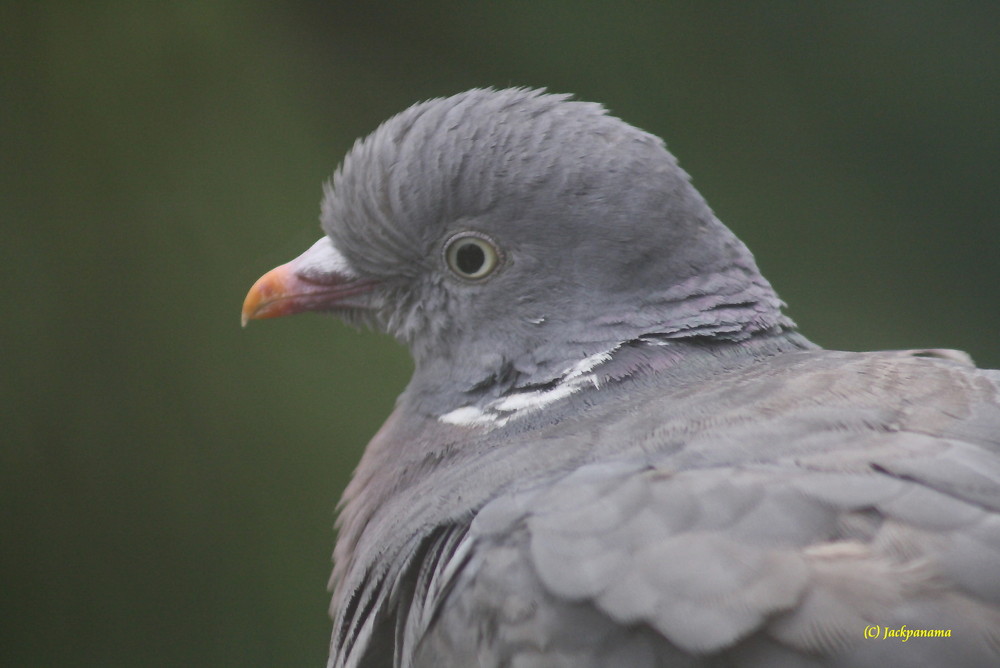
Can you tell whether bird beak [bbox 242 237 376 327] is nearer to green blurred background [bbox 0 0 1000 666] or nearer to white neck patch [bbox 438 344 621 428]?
white neck patch [bbox 438 344 621 428]

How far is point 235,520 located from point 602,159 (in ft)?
6.75

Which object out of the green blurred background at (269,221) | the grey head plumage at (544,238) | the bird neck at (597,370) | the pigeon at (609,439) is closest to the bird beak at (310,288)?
the pigeon at (609,439)

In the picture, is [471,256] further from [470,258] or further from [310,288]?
[310,288]

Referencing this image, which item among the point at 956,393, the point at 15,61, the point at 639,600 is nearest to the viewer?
the point at 639,600

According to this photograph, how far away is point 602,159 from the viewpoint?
1.67 metres

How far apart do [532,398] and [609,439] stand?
0.25 m

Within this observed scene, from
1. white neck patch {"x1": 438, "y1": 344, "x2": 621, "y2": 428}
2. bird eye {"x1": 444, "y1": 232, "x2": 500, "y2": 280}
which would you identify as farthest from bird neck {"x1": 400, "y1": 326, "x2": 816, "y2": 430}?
bird eye {"x1": 444, "y1": 232, "x2": 500, "y2": 280}

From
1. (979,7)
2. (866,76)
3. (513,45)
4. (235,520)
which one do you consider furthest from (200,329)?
(979,7)

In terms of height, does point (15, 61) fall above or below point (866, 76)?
above

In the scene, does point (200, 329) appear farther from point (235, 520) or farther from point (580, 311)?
point (580, 311)

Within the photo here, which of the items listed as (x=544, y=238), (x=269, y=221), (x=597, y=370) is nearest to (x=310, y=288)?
(x=544, y=238)

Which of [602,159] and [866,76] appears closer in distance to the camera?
[602,159]

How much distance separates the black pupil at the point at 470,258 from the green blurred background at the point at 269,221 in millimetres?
1638

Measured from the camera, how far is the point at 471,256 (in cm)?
173
